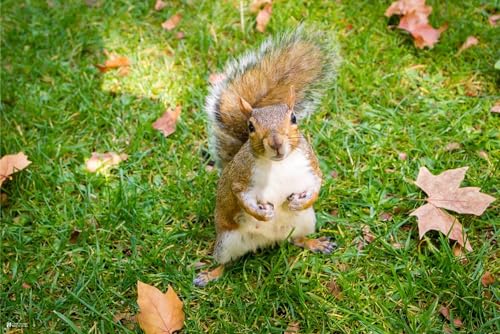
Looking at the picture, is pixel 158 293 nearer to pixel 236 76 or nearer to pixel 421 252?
pixel 236 76

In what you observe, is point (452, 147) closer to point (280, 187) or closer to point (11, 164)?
point (280, 187)

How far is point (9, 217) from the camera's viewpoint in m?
2.17

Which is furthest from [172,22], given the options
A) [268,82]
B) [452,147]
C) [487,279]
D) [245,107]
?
[487,279]

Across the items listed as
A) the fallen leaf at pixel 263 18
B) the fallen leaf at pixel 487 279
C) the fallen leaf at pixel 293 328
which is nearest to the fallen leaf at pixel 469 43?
the fallen leaf at pixel 263 18

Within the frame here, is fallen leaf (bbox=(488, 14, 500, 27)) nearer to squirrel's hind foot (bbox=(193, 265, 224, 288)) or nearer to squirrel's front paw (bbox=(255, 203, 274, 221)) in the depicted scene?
squirrel's front paw (bbox=(255, 203, 274, 221))

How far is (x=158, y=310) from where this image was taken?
1.73 meters

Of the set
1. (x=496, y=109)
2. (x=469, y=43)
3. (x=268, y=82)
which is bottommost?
(x=496, y=109)

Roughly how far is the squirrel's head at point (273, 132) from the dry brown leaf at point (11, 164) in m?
1.16

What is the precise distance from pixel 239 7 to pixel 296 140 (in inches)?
63.3

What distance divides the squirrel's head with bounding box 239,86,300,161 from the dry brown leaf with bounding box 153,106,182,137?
94cm

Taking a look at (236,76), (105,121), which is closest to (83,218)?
(105,121)

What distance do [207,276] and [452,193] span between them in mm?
913

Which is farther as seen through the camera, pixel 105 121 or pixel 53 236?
pixel 105 121

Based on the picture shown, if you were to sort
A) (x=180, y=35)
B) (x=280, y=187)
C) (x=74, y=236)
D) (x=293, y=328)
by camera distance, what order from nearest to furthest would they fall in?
(x=280, y=187) < (x=293, y=328) < (x=74, y=236) < (x=180, y=35)
